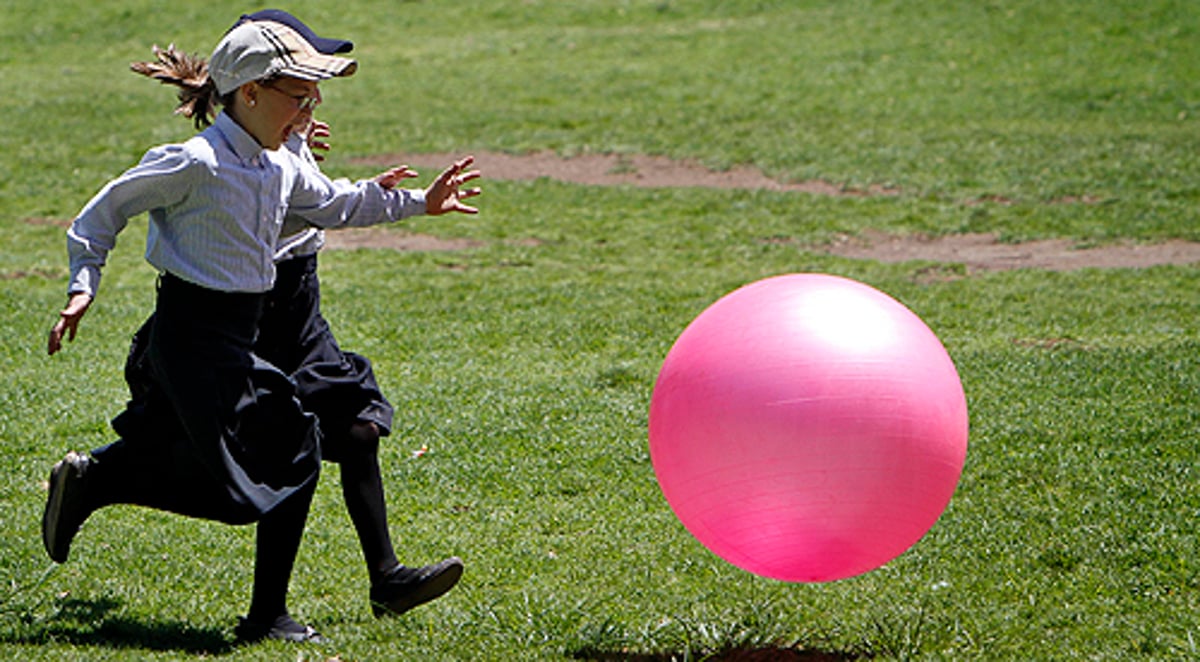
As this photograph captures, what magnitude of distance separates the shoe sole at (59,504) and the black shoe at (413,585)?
3.53 feet

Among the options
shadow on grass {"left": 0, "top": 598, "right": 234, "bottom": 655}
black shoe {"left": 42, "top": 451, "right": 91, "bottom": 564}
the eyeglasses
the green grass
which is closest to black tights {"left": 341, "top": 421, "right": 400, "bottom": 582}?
the green grass

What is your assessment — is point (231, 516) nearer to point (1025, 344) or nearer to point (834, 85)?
point (1025, 344)

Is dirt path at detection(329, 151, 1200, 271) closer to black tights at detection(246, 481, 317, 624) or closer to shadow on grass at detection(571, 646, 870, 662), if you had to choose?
shadow on grass at detection(571, 646, 870, 662)

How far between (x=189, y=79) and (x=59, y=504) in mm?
1512

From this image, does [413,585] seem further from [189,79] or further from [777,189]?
[777,189]

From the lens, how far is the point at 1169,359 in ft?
29.0

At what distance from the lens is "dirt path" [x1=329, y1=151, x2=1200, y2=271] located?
13.1 metres

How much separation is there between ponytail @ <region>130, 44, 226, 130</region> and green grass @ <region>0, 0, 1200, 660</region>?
1.77 m

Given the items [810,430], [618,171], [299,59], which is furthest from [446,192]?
[618,171]

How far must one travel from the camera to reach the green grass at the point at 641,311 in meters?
5.10

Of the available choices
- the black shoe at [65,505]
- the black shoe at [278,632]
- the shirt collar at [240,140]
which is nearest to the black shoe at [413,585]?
the black shoe at [278,632]

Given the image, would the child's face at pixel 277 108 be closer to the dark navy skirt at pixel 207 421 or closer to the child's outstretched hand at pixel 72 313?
the dark navy skirt at pixel 207 421

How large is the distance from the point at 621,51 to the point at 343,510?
1800cm

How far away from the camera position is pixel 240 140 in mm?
4434
